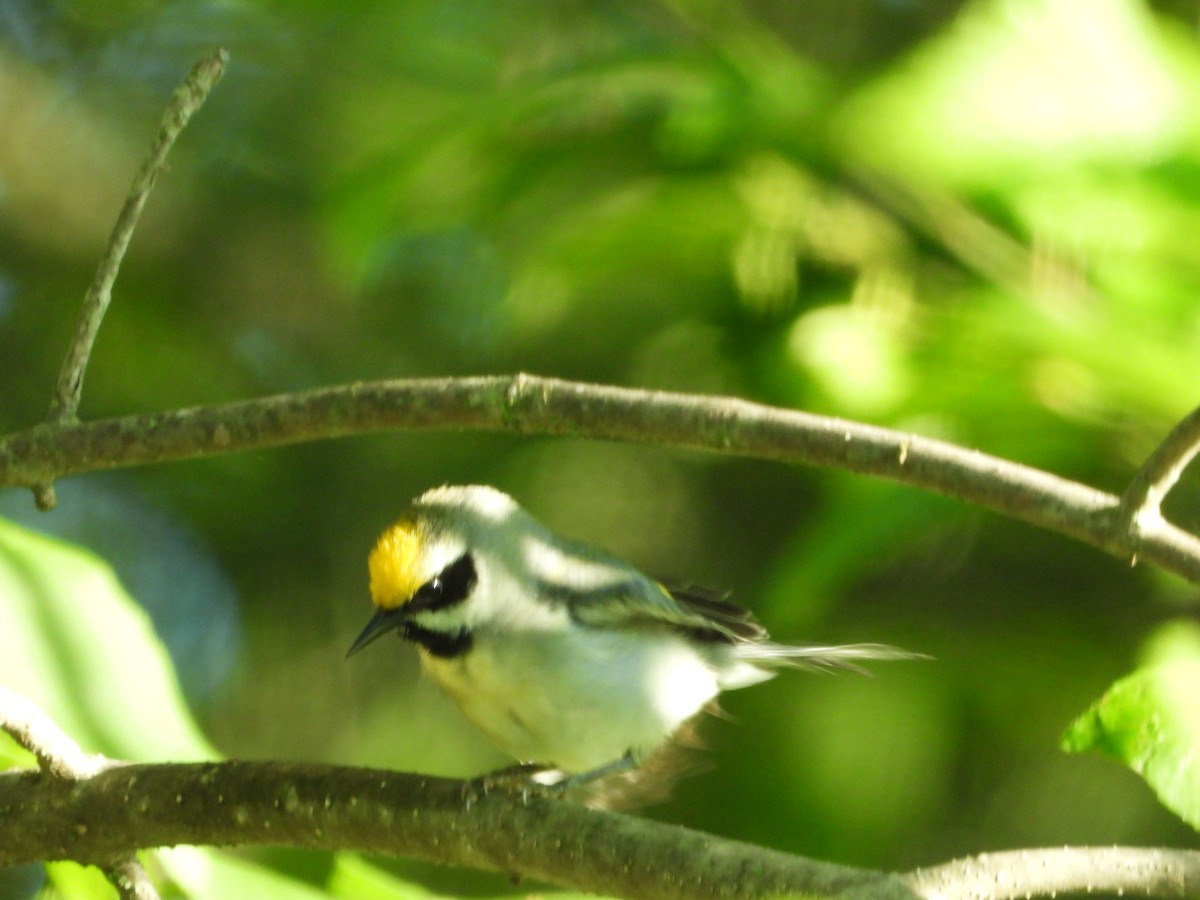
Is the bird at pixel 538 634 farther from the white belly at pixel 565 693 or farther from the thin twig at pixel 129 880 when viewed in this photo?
the thin twig at pixel 129 880

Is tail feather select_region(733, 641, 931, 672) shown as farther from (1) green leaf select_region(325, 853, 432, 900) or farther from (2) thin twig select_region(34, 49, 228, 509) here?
(2) thin twig select_region(34, 49, 228, 509)

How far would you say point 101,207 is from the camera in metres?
2.12

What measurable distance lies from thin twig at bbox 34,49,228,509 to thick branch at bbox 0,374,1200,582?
0.9 inches

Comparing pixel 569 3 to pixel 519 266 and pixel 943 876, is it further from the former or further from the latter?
pixel 943 876

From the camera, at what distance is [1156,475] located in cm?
71

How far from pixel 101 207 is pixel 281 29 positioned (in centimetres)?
42

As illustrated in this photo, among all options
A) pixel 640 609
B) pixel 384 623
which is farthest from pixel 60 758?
pixel 640 609

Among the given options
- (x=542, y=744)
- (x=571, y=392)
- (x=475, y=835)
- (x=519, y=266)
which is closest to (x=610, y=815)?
(x=475, y=835)

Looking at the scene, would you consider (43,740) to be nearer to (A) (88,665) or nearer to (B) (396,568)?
(A) (88,665)

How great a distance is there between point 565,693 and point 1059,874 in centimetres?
48

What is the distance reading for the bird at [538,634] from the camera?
1102 mm

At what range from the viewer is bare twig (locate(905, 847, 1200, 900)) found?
0.67m

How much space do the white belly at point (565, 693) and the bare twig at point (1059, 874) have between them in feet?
1.46

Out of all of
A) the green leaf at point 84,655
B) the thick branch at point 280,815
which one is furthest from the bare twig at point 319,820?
the green leaf at point 84,655
